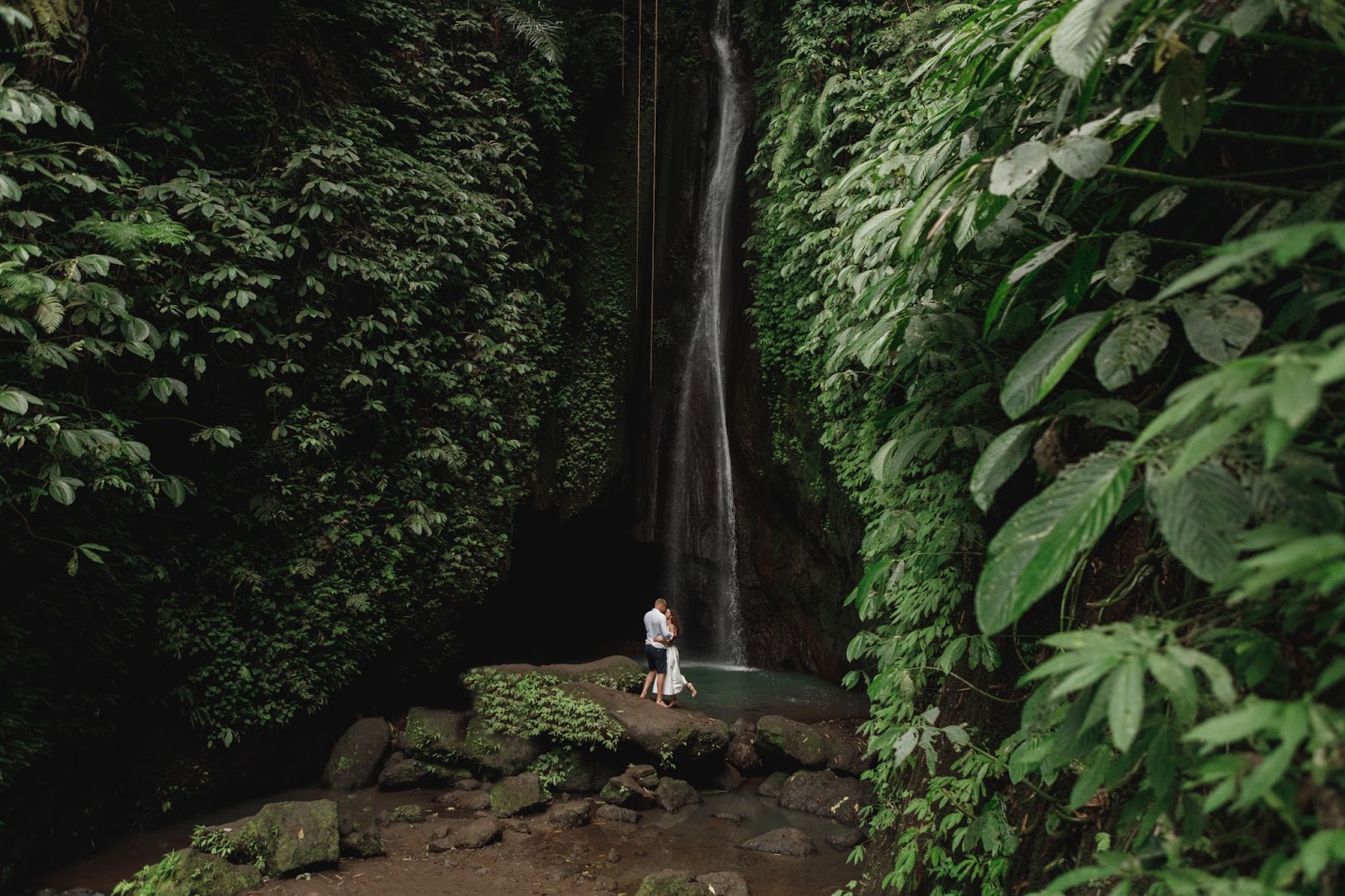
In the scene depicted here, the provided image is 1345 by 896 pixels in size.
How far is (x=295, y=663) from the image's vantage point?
5.86 metres

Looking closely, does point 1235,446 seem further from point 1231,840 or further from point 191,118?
point 191,118

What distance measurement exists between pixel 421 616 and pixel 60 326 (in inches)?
148

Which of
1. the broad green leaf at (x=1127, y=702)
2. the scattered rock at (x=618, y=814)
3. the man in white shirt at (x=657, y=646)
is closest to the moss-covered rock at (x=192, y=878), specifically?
the scattered rock at (x=618, y=814)

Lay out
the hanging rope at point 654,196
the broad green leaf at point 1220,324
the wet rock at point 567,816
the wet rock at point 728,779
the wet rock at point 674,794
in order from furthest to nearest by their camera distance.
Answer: the hanging rope at point 654,196
the wet rock at point 728,779
the wet rock at point 674,794
the wet rock at point 567,816
the broad green leaf at point 1220,324

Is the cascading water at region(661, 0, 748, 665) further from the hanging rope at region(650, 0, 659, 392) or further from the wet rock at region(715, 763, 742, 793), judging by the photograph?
the wet rock at region(715, 763, 742, 793)

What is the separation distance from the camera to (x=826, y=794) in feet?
19.6

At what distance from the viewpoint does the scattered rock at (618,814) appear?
5.71 m

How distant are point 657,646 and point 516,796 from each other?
7.22 feet

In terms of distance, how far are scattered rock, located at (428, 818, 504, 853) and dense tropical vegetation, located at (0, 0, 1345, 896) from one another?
1.78m

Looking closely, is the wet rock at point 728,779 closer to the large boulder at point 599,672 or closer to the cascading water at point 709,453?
the large boulder at point 599,672

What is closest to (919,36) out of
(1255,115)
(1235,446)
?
(1255,115)

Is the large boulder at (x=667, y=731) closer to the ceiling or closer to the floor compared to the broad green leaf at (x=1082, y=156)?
closer to the floor

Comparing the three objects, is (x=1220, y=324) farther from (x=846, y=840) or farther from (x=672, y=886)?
(x=846, y=840)

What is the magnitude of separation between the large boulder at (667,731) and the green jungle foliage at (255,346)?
195cm
